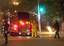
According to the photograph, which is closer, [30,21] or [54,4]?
[30,21]

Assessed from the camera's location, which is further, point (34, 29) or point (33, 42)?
point (34, 29)

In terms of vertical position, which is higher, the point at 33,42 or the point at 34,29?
the point at 34,29

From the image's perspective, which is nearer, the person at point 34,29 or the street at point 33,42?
the street at point 33,42

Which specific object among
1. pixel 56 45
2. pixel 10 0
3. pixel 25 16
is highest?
pixel 10 0

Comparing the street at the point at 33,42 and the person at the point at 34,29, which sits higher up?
the person at the point at 34,29

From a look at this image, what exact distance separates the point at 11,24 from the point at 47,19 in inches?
887

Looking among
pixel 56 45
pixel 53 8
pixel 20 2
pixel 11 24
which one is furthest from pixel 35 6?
pixel 56 45

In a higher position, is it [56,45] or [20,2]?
[20,2]

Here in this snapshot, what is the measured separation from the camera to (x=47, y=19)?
55.5 meters

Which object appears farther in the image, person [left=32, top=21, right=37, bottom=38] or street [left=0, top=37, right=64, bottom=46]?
person [left=32, top=21, right=37, bottom=38]

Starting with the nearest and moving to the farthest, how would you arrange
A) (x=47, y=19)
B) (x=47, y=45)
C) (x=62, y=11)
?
(x=47, y=45) < (x=62, y=11) < (x=47, y=19)

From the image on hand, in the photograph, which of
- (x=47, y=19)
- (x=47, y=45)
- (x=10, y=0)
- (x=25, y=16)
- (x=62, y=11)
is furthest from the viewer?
(x=10, y=0)

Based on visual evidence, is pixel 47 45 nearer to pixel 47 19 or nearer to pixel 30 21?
pixel 30 21

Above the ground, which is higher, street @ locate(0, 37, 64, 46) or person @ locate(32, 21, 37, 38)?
person @ locate(32, 21, 37, 38)
